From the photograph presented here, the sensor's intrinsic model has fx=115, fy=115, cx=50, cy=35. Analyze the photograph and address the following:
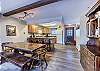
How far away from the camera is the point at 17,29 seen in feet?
28.8

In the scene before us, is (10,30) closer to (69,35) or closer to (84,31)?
(84,31)

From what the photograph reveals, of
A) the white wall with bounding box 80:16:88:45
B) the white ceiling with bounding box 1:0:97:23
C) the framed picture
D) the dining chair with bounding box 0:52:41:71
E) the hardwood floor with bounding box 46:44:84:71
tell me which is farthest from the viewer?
the framed picture

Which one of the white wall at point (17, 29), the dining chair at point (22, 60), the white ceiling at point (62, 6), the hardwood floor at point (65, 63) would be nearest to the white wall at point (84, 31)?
the white ceiling at point (62, 6)

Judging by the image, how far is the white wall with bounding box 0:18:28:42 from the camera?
7.61 m

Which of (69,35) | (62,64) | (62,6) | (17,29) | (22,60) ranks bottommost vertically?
(62,64)

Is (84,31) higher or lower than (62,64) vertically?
higher

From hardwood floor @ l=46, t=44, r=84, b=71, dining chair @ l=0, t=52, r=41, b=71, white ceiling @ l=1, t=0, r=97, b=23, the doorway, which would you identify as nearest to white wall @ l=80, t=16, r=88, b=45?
white ceiling @ l=1, t=0, r=97, b=23

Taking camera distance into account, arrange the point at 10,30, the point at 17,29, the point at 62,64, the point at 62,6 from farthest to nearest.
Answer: the point at 17,29
the point at 10,30
the point at 62,6
the point at 62,64

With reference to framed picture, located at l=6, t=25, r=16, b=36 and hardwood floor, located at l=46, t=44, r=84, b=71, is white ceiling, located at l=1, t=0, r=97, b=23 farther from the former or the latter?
hardwood floor, located at l=46, t=44, r=84, b=71

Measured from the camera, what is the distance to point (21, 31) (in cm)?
918

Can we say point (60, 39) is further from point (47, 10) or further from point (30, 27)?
point (47, 10)

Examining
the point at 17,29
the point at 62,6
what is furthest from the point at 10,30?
the point at 62,6

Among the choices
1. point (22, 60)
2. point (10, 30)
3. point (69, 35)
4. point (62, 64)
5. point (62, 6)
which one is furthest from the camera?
point (69, 35)

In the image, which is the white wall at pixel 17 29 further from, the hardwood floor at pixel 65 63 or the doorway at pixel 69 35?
the doorway at pixel 69 35
